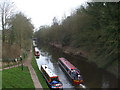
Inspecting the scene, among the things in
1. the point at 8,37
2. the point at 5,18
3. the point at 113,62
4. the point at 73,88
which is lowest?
the point at 73,88

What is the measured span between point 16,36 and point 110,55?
78.1 ft

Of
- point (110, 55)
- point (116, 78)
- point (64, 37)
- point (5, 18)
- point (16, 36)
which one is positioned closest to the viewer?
point (116, 78)

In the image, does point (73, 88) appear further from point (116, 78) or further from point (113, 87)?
point (116, 78)

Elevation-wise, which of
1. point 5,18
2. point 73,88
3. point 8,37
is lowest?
point 73,88

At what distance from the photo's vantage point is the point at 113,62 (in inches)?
1137

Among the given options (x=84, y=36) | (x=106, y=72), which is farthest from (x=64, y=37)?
(x=106, y=72)

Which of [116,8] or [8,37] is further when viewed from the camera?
[8,37]

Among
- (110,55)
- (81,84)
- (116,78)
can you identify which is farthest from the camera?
(110,55)

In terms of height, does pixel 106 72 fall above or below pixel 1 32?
below

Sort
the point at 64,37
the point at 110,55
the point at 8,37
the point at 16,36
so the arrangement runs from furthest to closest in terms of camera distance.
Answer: the point at 64,37 → the point at 16,36 → the point at 8,37 → the point at 110,55

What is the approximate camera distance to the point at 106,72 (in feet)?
97.2

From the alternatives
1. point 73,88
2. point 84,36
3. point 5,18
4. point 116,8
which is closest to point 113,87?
point 73,88

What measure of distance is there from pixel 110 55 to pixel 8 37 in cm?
2302

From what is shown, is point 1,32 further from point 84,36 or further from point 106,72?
point 106,72
